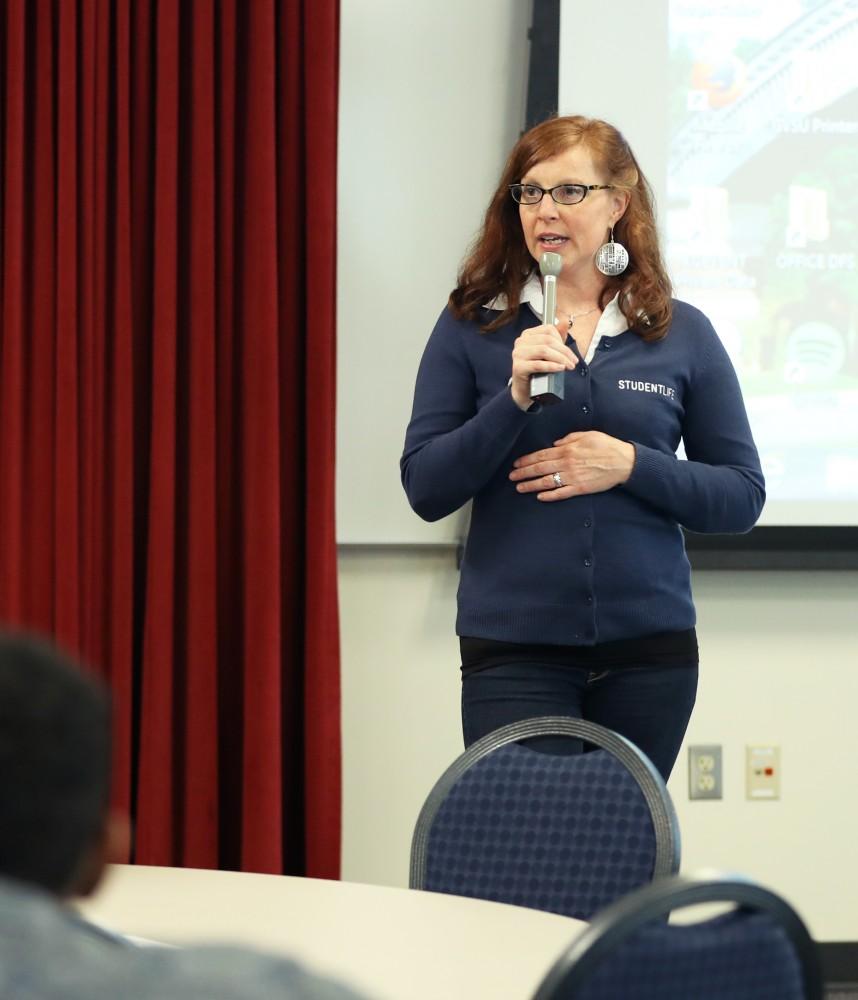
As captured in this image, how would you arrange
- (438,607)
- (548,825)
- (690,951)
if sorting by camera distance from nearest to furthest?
1. (690,951)
2. (548,825)
3. (438,607)

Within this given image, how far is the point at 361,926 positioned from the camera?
152 centimetres

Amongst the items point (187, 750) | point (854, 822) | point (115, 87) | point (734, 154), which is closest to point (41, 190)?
point (115, 87)

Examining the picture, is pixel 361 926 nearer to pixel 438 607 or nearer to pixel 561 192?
pixel 561 192

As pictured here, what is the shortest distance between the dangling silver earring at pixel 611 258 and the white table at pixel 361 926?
1.05m

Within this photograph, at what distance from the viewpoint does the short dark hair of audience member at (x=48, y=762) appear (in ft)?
2.12

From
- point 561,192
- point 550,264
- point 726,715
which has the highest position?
point 561,192

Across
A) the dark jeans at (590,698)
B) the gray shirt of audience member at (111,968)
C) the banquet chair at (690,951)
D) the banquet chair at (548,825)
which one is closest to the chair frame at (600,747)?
the banquet chair at (548,825)

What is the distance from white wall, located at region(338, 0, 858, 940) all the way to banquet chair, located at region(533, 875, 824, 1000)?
223 cm

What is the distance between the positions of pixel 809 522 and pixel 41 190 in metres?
1.82

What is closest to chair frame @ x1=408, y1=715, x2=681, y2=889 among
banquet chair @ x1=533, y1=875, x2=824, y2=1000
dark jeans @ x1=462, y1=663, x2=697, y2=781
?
dark jeans @ x1=462, y1=663, x2=697, y2=781

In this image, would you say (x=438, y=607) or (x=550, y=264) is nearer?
(x=550, y=264)

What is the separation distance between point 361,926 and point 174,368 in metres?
1.71

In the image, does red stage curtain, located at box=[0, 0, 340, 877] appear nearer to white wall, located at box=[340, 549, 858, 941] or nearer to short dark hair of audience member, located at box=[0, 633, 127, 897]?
white wall, located at box=[340, 549, 858, 941]

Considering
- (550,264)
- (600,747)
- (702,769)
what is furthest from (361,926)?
(702,769)
